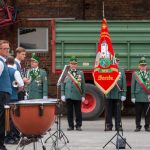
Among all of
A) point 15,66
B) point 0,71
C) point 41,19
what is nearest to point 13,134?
point 15,66

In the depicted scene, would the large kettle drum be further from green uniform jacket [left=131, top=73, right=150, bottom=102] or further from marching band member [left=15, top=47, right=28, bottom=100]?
green uniform jacket [left=131, top=73, right=150, bottom=102]

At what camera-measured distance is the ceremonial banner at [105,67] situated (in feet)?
51.4

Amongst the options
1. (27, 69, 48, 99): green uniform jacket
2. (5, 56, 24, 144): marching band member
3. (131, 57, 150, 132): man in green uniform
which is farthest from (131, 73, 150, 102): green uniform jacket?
(5, 56, 24, 144): marching band member

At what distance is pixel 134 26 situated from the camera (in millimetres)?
18422

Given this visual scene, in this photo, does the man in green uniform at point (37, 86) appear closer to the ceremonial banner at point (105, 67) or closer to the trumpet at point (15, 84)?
the ceremonial banner at point (105, 67)

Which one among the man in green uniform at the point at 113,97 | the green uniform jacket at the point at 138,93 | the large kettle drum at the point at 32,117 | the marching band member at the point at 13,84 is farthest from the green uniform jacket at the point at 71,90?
the large kettle drum at the point at 32,117

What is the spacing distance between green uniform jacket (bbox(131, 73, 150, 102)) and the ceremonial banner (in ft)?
2.01

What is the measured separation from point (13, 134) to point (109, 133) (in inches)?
118

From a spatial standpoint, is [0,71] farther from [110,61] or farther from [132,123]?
[132,123]

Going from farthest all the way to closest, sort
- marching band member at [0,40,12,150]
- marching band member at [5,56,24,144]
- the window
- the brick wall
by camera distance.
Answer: the window
the brick wall
marching band member at [5,56,24,144]
marching band member at [0,40,12,150]

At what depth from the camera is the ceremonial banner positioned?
15656 mm

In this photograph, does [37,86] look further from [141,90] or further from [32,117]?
[32,117]

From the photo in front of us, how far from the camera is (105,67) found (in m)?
16.0

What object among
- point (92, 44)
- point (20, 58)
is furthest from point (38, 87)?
point (92, 44)
